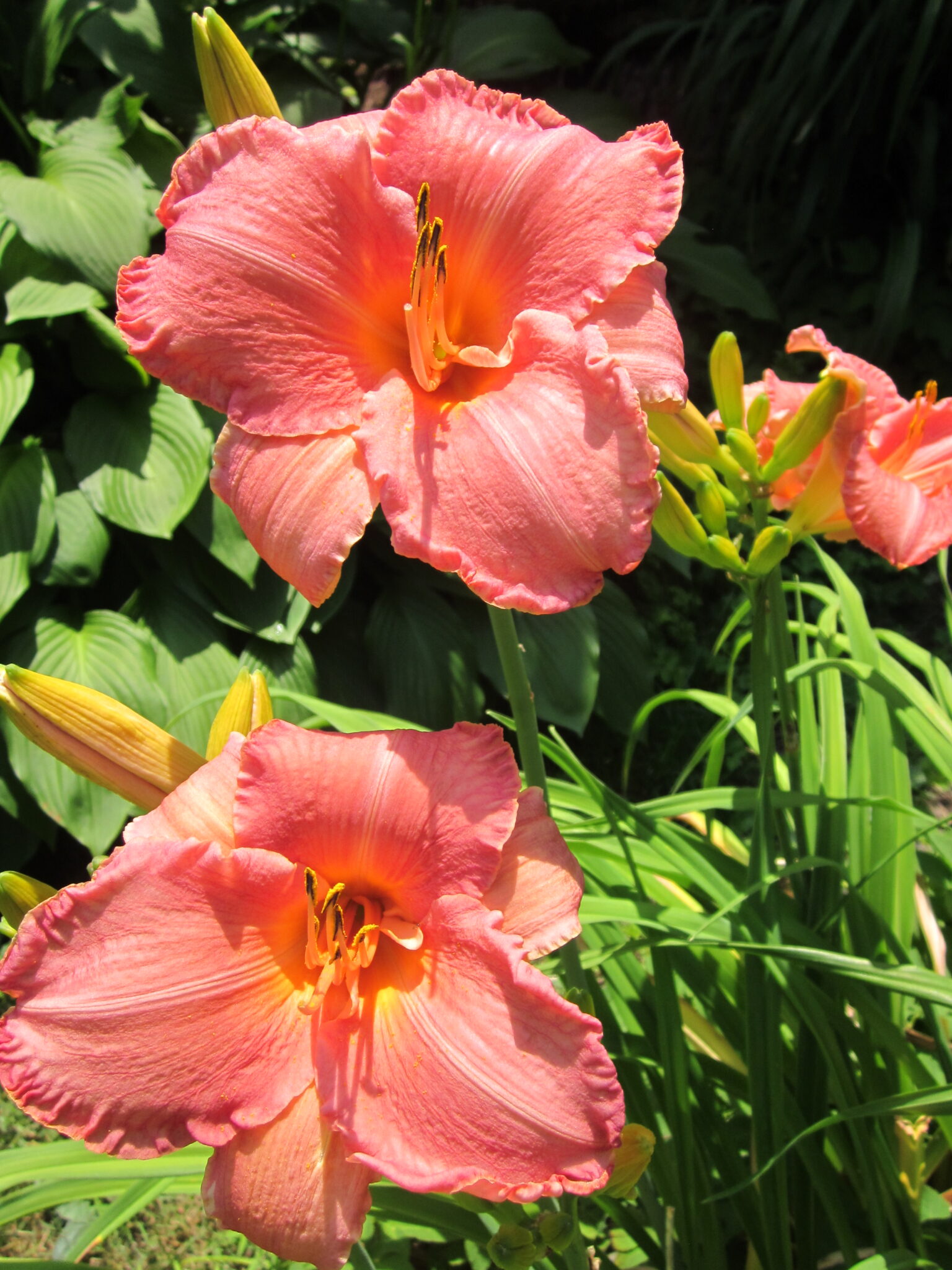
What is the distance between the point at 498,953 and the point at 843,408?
607 mm

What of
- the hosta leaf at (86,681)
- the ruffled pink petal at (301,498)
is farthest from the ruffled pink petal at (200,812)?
the hosta leaf at (86,681)

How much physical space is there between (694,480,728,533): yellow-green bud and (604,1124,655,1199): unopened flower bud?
20.6 inches

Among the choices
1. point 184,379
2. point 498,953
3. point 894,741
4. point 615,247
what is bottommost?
point 894,741

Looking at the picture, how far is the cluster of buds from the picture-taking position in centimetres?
84

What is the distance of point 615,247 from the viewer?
2.01 ft

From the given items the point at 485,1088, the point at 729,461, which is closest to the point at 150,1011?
the point at 485,1088

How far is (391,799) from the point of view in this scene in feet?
2.07

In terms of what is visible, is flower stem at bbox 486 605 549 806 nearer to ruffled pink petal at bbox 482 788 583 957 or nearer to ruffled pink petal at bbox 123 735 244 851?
ruffled pink petal at bbox 482 788 583 957

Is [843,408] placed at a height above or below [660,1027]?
above

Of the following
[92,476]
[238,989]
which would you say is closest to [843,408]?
[238,989]

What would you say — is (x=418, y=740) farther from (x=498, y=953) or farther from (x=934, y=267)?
(x=934, y=267)

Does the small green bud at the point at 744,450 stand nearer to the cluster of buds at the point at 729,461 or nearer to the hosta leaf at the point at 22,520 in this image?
the cluster of buds at the point at 729,461

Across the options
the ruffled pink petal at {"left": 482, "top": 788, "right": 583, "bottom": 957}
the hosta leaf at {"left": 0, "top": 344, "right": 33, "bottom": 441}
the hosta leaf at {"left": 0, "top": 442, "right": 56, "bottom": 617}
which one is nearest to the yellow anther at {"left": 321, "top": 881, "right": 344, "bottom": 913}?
the ruffled pink petal at {"left": 482, "top": 788, "right": 583, "bottom": 957}

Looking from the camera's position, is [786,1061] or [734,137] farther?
[734,137]
